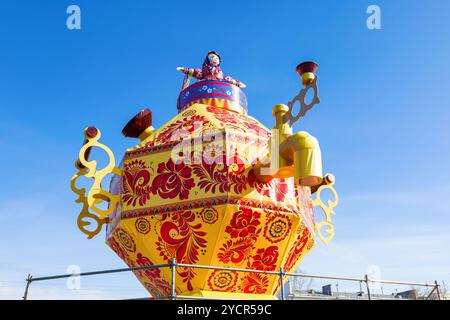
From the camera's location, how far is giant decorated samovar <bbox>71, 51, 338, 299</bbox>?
21.9 feet

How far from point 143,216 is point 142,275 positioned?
4.20 feet

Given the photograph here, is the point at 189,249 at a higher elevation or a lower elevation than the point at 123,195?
lower

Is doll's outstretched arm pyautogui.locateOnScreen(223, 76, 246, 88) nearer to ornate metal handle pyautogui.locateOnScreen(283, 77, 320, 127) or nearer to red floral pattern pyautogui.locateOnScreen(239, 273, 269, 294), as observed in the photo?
ornate metal handle pyautogui.locateOnScreen(283, 77, 320, 127)

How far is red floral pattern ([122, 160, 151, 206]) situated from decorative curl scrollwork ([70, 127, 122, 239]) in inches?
7.4

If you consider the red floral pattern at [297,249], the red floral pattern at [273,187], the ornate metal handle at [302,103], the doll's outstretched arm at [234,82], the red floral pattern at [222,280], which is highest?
the doll's outstretched arm at [234,82]

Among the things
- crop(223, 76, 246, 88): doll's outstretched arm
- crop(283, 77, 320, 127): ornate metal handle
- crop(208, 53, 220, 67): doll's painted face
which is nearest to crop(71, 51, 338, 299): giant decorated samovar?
crop(283, 77, 320, 127): ornate metal handle

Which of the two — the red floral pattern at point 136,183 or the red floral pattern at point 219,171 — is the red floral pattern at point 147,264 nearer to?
the red floral pattern at point 136,183

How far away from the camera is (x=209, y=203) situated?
263 inches

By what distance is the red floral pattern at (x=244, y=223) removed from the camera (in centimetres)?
667

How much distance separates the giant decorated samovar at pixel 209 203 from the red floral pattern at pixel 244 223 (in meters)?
0.02

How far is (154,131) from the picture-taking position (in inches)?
326

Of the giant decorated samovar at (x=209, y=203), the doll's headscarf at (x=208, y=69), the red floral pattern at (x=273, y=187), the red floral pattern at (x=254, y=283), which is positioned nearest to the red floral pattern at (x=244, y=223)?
the giant decorated samovar at (x=209, y=203)
